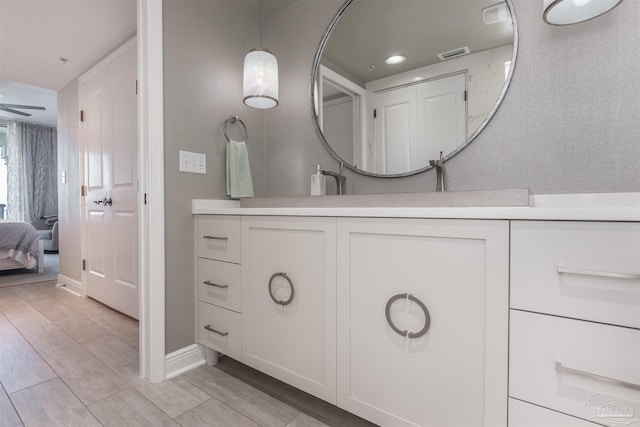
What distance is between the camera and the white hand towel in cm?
180

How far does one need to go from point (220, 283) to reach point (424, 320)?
0.99 m

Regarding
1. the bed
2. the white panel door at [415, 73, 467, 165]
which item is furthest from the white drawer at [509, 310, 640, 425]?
the bed

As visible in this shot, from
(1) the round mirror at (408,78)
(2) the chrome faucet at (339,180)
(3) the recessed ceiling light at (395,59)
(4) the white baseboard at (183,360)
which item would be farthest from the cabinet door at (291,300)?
(3) the recessed ceiling light at (395,59)

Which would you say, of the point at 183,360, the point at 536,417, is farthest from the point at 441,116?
the point at 183,360

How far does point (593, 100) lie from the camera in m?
1.11

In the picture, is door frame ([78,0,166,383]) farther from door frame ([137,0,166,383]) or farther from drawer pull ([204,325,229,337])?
drawer pull ([204,325,229,337])

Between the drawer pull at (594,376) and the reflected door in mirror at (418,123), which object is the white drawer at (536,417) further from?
the reflected door in mirror at (418,123)

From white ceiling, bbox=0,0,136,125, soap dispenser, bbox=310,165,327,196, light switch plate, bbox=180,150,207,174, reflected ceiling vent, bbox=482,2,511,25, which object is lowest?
soap dispenser, bbox=310,165,327,196

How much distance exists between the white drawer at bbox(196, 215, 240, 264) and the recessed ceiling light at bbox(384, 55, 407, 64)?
1058 millimetres

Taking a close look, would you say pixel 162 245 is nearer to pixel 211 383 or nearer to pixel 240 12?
pixel 211 383

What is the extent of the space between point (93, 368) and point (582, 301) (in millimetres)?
2067

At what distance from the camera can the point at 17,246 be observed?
3.66m

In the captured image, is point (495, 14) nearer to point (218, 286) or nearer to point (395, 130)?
point (395, 130)

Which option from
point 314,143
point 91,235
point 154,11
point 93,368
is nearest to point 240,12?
point 154,11
